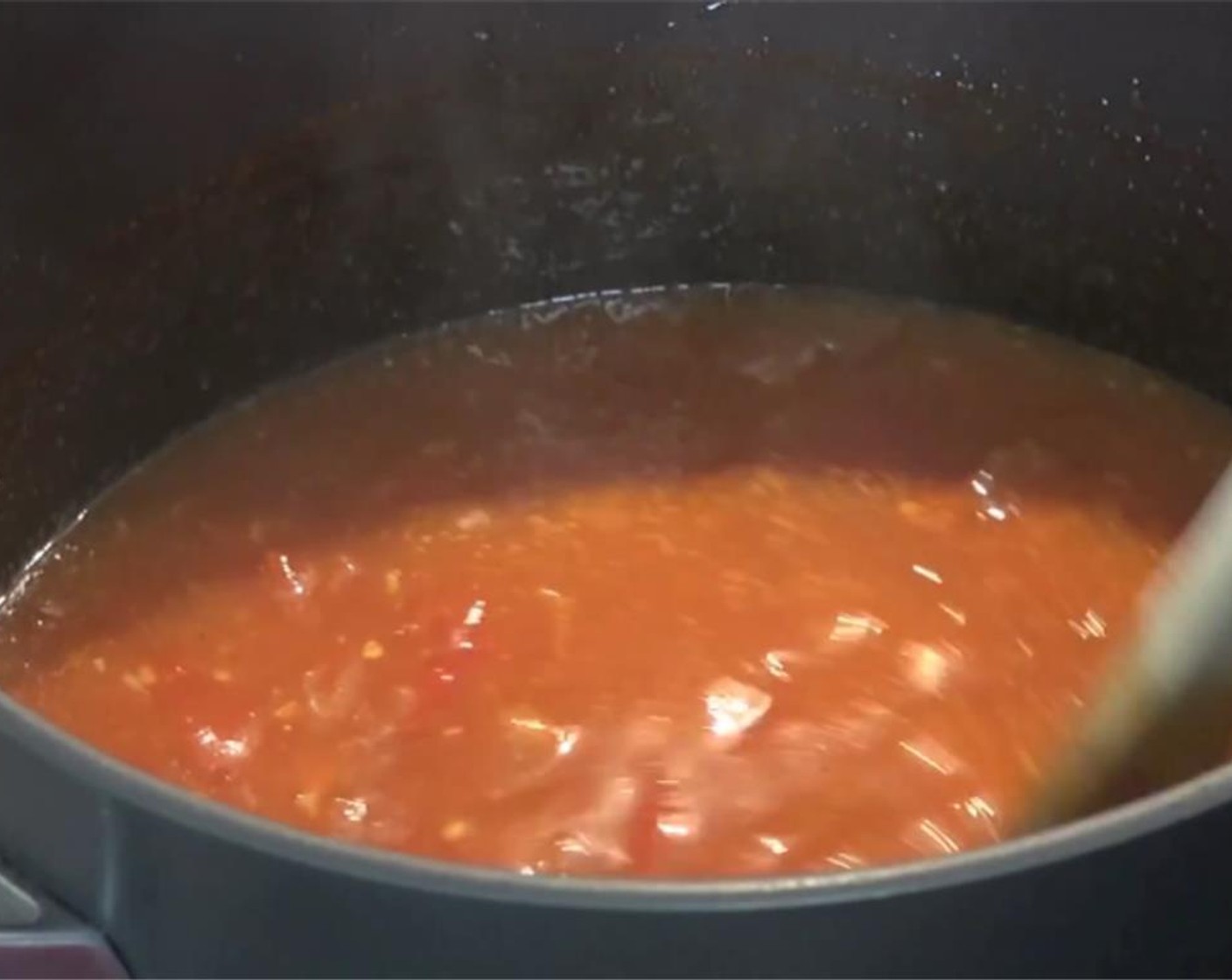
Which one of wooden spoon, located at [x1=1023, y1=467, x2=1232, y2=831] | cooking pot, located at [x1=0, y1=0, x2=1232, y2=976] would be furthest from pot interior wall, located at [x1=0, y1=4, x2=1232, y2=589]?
wooden spoon, located at [x1=1023, y1=467, x2=1232, y2=831]

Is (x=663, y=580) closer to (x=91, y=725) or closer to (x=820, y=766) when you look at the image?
(x=820, y=766)

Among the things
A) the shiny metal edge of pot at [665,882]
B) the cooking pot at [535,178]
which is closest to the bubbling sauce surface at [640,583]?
the cooking pot at [535,178]

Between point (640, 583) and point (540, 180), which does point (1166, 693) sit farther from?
point (540, 180)

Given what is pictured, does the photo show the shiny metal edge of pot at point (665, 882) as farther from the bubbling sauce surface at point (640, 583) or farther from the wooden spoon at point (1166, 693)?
the bubbling sauce surface at point (640, 583)

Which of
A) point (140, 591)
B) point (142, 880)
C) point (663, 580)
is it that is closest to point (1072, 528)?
point (663, 580)

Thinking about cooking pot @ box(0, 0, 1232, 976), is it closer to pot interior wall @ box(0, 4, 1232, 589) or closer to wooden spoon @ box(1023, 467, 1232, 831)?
pot interior wall @ box(0, 4, 1232, 589)

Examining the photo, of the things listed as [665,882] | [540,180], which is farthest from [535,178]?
[665,882]
